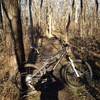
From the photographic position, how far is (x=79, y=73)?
1007 centimetres

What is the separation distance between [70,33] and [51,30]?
1491mm

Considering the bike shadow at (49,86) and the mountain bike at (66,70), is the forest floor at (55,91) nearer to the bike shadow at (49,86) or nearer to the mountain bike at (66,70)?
the bike shadow at (49,86)

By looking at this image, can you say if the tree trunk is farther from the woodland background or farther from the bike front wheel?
the bike front wheel

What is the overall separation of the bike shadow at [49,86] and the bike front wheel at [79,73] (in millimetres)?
282

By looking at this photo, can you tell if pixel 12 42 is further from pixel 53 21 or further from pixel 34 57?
pixel 53 21

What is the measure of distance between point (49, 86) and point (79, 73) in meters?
0.90

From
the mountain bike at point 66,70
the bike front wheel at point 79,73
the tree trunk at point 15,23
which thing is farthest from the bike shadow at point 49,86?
the tree trunk at point 15,23

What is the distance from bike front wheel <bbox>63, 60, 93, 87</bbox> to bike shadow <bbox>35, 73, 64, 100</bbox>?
282mm

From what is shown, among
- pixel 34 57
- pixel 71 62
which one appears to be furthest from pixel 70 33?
pixel 71 62

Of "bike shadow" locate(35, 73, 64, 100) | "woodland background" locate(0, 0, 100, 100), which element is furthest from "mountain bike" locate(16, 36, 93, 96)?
"woodland background" locate(0, 0, 100, 100)

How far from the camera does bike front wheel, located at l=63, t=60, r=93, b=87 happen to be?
33.1 ft

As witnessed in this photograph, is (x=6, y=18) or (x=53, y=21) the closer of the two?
(x=6, y=18)

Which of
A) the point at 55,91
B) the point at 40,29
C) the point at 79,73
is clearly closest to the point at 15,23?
the point at 55,91

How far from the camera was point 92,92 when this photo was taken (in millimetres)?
9469
